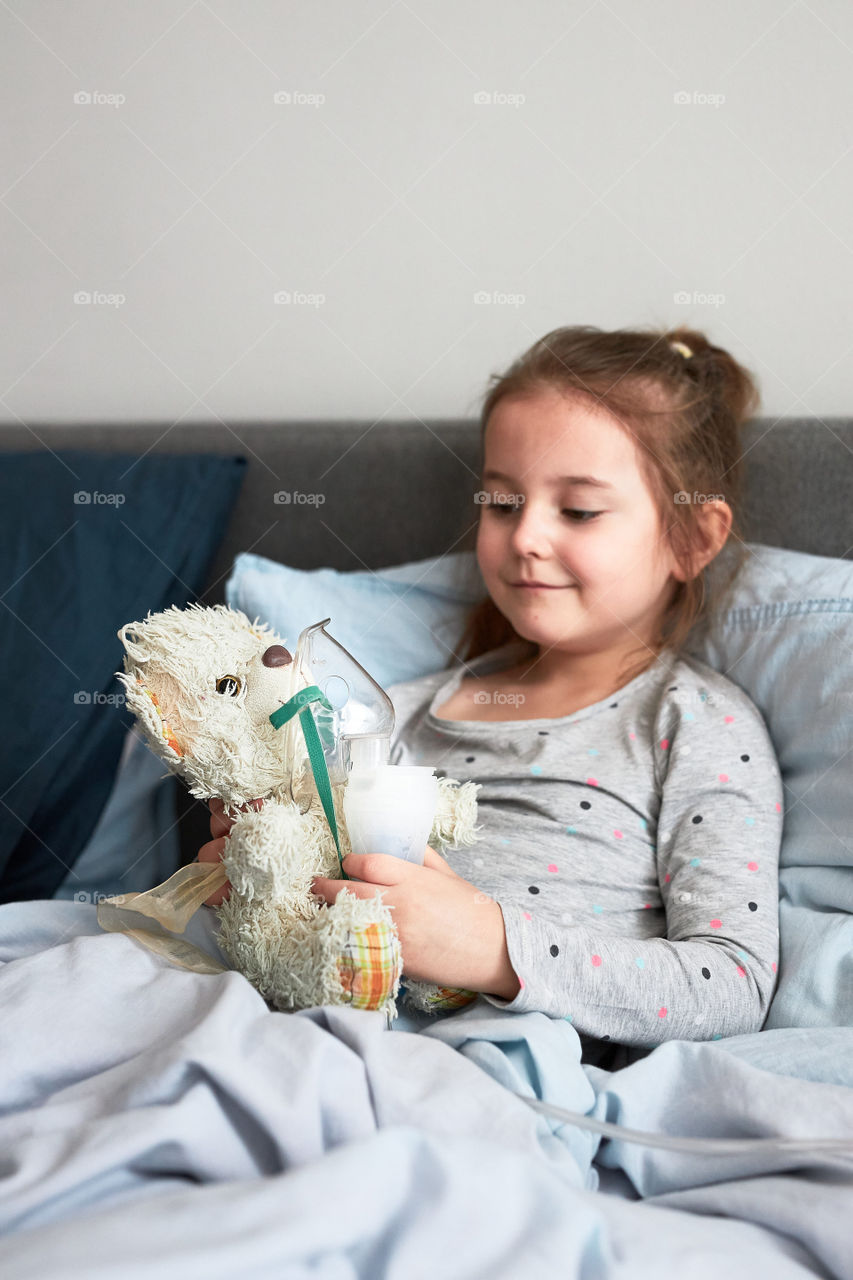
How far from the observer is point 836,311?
4.32 ft

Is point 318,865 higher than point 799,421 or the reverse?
the reverse

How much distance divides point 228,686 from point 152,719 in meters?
0.06

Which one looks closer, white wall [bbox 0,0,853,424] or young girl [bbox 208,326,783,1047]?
young girl [bbox 208,326,783,1047]

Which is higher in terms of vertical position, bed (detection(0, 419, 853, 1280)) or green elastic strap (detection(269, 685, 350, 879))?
Answer: green elastic strap (detection(269, 685, 350, 879))

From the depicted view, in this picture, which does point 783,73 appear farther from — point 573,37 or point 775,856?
point 775,856

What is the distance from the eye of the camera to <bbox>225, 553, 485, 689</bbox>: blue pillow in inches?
48.3

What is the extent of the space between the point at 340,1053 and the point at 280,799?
0.81 ft

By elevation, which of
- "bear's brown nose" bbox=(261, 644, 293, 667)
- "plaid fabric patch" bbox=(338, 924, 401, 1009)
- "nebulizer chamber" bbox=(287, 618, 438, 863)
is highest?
"bear's brown nose" bbox=(261, 644, 293, 667)

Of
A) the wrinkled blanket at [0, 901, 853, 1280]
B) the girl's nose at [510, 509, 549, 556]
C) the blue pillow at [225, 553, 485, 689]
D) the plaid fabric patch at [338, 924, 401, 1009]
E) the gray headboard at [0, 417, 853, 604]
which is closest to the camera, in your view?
the wrinkled blanket at [0, 901, 853, 1280]

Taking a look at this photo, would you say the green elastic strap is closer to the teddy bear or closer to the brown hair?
the teddy bear

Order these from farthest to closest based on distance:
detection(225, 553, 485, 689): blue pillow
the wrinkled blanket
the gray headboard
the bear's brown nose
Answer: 1. the gray headboard
2. detection(225, 553, 485, 689): blue pillow
3. the bear's brown nose
4. the wrinkled blanket

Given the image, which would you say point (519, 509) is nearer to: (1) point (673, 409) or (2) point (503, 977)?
(1) point (673, 409)

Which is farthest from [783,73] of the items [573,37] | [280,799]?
[280,799]

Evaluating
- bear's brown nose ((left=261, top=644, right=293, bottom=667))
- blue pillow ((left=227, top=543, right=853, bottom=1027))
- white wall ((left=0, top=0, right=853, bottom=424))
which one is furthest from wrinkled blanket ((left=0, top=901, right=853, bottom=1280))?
white wall ((left=0, top=0, right=853, bottom=424))
